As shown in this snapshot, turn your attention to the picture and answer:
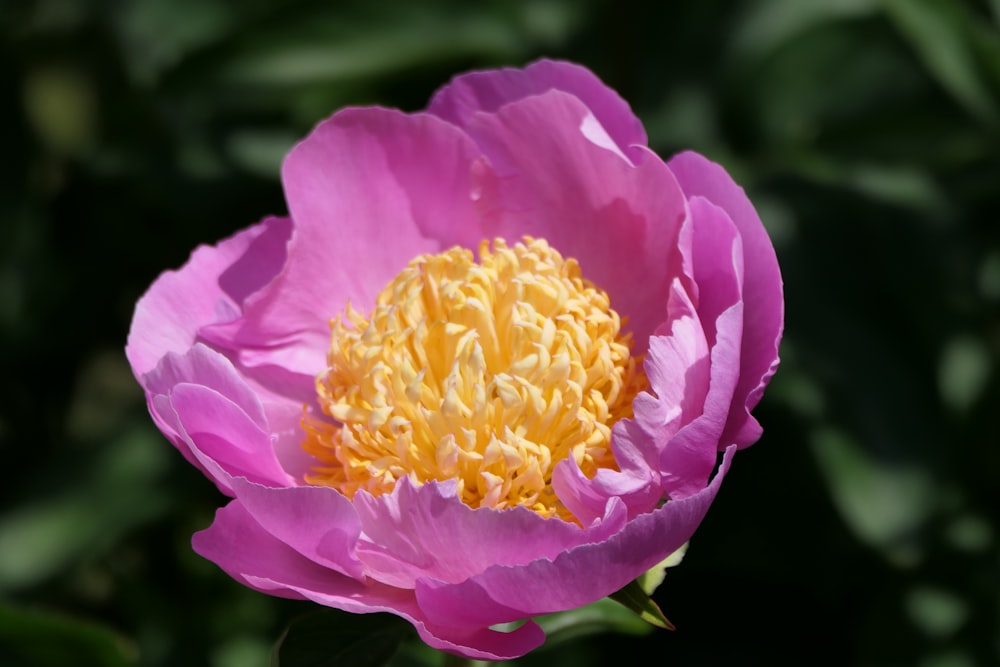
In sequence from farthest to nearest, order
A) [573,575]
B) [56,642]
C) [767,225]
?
1. [767,225]
2. [56,642]
3. [573,575]

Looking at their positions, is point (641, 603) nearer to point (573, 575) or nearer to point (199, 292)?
point (573, 575)

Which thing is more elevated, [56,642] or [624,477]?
[624,477]

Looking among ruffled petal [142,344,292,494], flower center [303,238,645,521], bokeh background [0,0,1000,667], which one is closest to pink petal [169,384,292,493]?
ruffled petal [142,344,292,494]

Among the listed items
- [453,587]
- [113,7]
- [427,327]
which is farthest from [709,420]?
[113,7]

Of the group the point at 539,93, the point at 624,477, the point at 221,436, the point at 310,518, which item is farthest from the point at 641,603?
the point at 539,93

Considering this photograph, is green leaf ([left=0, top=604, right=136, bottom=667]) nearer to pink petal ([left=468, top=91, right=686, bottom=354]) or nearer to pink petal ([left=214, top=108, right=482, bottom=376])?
pink petal ([left=214, top=108, right=482, bottom=376])

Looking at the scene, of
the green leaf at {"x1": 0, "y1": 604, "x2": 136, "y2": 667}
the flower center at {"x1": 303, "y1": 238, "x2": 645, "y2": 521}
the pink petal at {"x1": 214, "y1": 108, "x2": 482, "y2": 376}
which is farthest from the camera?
the green leaf at {"x1": 0, "y1": 604, "x2": 136, "y2": 667}

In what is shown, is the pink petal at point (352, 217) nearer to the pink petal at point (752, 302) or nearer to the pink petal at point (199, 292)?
the pink petal at point (199, 292)

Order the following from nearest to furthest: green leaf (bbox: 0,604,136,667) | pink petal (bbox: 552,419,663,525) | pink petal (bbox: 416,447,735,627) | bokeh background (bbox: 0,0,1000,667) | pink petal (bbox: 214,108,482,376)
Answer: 1. pink petal (bbox: 416,447,735,627)
2. pink petal (bbox: 552,419,663,525)
3. pink petal (bbox: 214,108,482,376)
4. green leaf (bbox: 0,604,136,667)
5. bokeh background (bbox: 0,0,1000,667)
